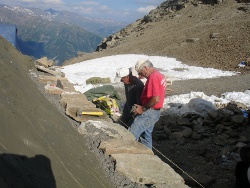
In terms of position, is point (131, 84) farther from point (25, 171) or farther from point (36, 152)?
point (25, 171)

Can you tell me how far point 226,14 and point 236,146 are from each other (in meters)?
25.4

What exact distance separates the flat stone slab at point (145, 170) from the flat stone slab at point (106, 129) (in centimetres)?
59

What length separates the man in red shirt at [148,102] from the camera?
4.38 meters

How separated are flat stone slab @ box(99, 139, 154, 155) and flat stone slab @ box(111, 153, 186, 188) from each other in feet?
0.26

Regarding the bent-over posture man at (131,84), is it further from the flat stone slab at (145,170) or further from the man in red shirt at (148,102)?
the flat stone slab at (145,170)

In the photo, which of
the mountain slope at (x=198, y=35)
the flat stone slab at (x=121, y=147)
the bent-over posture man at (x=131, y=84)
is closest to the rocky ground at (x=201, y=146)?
the flat stone slab at (x=121, y=147)

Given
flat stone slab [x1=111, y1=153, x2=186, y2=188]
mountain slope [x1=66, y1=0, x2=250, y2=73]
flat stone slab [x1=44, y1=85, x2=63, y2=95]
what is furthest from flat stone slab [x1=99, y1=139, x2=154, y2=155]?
mountain slope [x1=66, y1=0, x2=250, y2=73]

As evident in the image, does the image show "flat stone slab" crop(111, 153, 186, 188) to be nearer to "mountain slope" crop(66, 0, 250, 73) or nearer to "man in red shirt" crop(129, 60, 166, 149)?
"man in red shirt" crop(129, 60, 166, 149)

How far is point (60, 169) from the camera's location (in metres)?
2.25

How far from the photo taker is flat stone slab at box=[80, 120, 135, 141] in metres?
4.01

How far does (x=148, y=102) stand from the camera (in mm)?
4426

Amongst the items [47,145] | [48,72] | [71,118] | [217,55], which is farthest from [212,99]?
[217,55]

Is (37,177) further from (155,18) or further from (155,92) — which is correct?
(155,18)

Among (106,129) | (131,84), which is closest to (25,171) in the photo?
(106,129)
